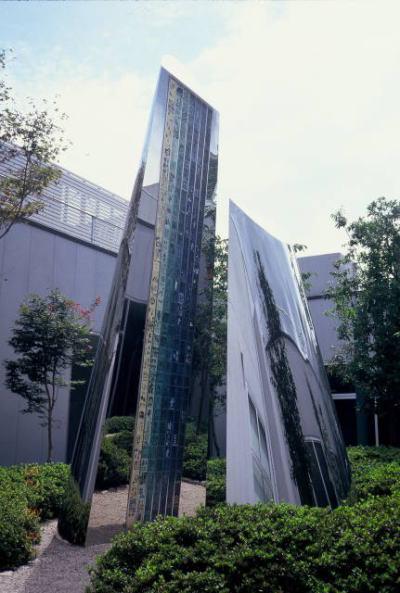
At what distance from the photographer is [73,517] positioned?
17.1 feet

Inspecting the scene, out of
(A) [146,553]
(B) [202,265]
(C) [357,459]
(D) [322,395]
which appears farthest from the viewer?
(C) [357,459]

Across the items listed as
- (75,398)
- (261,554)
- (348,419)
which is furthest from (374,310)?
(261,554)

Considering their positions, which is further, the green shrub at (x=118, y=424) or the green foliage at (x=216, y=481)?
the green shrub at (x=118, y=424)

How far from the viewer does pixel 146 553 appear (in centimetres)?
367

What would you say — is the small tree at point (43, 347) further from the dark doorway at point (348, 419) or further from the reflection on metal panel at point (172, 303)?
the dark doorway at point (348, 419)

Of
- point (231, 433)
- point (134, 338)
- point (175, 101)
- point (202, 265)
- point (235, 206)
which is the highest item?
point (175, 101)

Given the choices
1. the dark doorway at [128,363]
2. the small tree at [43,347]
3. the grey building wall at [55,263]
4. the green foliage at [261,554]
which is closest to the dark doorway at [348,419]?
the grey building wall at [55,263]

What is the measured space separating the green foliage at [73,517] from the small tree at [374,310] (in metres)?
8.19

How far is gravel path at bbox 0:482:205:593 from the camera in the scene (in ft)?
14.8

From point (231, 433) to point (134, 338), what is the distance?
1.13 meters

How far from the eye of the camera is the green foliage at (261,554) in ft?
10.4

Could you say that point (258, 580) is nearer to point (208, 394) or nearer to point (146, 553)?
point (146, 553)

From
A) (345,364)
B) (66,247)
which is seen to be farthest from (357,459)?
(66,247)

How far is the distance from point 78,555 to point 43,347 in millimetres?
6552
